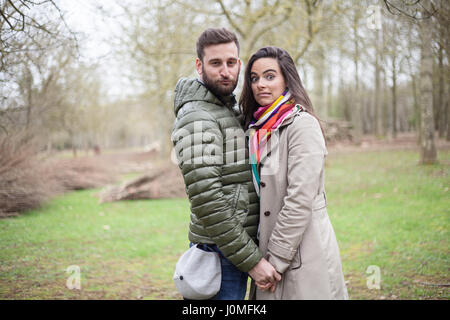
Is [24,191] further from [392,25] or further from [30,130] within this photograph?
[392,25]

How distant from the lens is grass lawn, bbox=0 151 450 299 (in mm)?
3896

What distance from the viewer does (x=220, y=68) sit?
85.9 inches

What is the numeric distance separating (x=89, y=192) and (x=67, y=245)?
6.69 metres

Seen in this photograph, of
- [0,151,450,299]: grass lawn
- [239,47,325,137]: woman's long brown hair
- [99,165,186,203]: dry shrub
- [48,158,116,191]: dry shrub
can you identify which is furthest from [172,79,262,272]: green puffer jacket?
[48,158,116,191]: dry shrub

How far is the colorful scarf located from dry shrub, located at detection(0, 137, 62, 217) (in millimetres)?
5508

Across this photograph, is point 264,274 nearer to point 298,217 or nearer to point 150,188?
point 298,217

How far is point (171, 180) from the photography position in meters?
10.7

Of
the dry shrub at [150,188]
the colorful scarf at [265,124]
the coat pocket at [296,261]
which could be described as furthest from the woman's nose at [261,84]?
the dry shrub at [150,188]

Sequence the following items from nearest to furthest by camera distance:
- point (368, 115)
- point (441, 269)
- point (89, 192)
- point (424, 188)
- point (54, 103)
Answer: point (441, 269)
point (424, 188)
point (54, 103)
point (89, 192)
point (368, 115)

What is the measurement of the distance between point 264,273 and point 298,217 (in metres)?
0.40

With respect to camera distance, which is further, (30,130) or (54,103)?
(54,103)

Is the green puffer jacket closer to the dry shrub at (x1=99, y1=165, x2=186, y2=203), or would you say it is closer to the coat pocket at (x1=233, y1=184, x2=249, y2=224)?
the coat pocket at (x1=233, y1=184, x2=249, y2=224)

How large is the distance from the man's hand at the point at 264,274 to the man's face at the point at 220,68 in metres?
1.13
